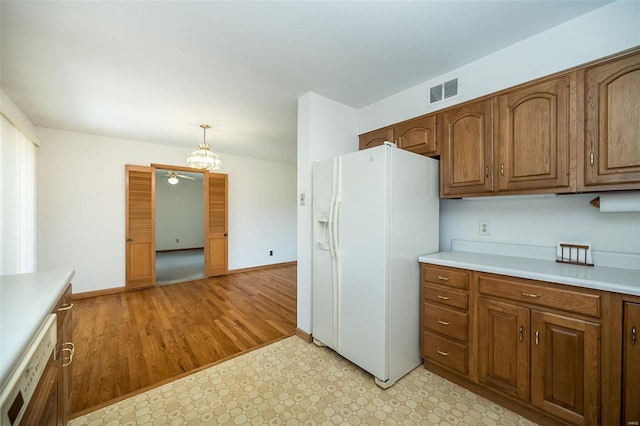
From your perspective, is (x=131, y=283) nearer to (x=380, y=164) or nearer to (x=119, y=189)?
(x=119, y=189)

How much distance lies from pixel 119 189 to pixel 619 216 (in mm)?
5814

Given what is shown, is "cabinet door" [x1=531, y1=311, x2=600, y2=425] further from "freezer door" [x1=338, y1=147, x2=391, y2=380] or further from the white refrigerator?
"freezer door" [x1=338, y1=147, x2=391, y2=380]

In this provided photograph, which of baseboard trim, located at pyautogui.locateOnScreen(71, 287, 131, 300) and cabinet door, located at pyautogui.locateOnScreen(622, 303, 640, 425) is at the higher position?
cabinet door, located at pyautogui.locateOnScreen(622, 303, 640, 425)

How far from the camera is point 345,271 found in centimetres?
210

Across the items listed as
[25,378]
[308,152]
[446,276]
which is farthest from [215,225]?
[25,378]

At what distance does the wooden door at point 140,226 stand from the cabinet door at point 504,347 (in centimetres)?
485

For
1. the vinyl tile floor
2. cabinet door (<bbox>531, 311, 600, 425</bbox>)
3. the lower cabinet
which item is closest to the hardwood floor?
the vinyl tile floor

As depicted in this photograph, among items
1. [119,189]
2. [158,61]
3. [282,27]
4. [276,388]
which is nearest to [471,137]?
[282,27]

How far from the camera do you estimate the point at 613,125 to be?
1438 millimetres

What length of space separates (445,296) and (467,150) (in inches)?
46.8

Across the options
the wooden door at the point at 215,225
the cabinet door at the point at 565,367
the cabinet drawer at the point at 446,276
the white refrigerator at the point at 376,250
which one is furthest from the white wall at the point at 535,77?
the wooden door at the point at 215,225

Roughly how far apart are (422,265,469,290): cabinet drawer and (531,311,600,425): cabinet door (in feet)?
1.34

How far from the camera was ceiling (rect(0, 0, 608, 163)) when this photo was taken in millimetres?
1532

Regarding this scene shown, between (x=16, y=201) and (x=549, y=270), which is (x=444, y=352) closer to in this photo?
(x=549, y=270)
